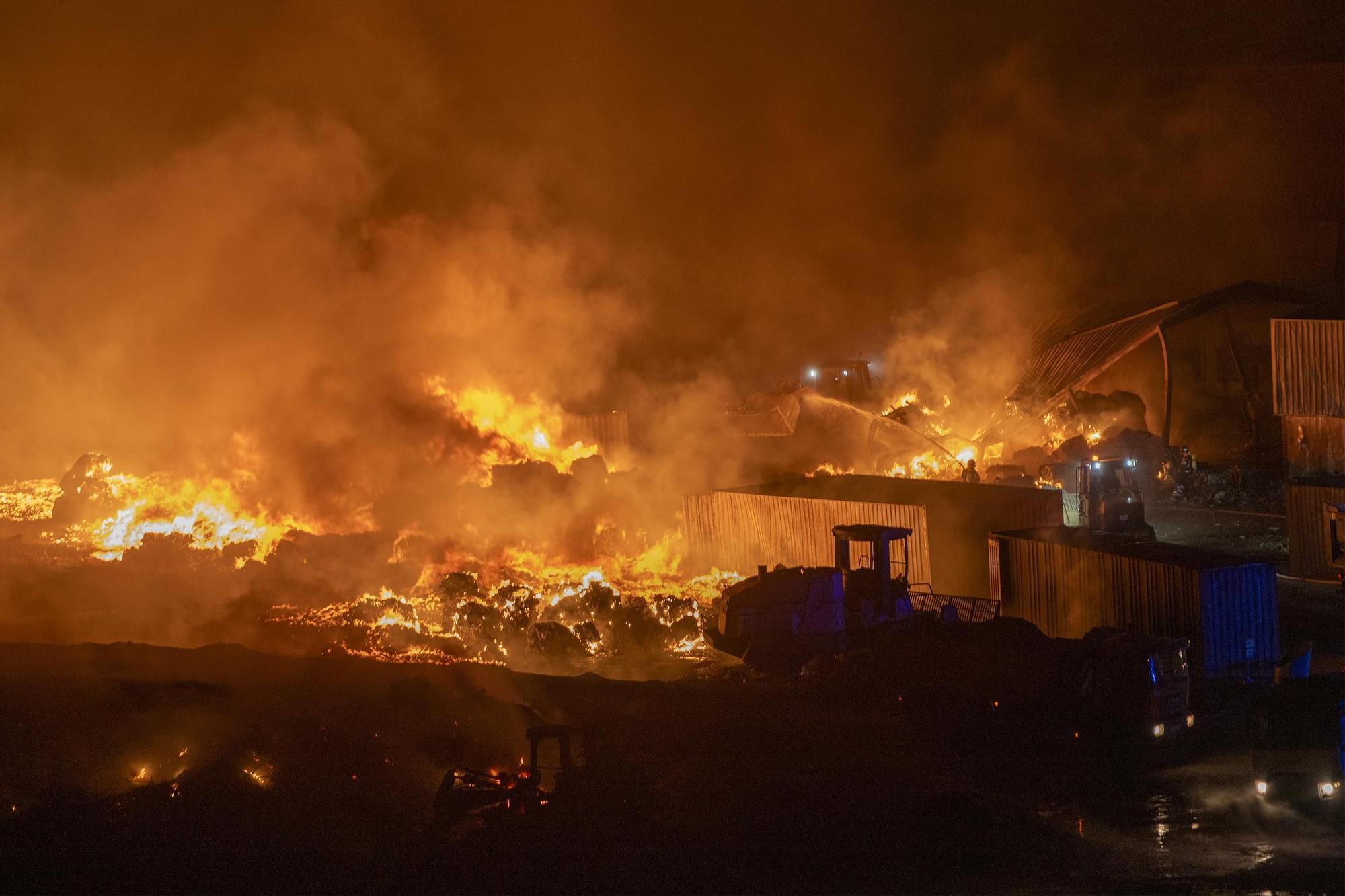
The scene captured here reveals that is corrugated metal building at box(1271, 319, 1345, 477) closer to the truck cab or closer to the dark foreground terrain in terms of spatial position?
the truck cab

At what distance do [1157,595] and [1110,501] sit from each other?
20.8ft

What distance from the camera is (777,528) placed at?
20.3 metres

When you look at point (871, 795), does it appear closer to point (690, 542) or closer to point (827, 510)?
point (827, 510)

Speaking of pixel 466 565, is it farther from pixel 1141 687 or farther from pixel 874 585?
pixel 1141 687

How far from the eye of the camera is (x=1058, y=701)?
36.2 feet

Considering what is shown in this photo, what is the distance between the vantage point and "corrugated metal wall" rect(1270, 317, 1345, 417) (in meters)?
21.7

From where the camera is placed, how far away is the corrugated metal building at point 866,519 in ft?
59.0

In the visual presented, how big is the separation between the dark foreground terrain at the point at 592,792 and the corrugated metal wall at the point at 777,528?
19.1ft

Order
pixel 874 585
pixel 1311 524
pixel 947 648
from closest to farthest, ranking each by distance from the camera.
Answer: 1. pixel 947 648
2. pixel 874 585
3. pixel 1311 524

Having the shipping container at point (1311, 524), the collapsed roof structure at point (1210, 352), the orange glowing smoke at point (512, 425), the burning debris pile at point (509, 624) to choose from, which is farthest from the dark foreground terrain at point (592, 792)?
the collapsed roof structure at point (1210, 352)

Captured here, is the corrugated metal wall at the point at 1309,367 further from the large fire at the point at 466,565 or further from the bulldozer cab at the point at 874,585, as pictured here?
the large fire at the point at 466,565

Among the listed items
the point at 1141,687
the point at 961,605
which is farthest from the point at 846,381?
the point at 1141,687

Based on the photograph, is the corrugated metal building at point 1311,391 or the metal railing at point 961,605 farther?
the corrugated metal building at point 1311,391

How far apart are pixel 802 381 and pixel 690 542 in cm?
1815
